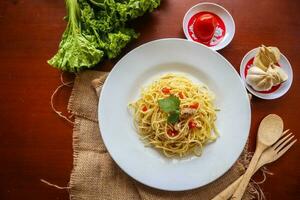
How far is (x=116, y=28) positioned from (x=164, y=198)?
1.01 meters

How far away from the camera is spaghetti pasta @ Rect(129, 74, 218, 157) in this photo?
6.49ft

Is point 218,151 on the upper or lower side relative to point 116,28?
lower

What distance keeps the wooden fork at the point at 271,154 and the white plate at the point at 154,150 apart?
0.41 feet

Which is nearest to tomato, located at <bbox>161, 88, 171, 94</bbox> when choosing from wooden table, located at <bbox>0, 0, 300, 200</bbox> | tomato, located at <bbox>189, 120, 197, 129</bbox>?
tomato, located at <bbox>189, 120, 197, 129</bbox>

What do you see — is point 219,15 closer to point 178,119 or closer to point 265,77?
point 265,77

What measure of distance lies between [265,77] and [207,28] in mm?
440

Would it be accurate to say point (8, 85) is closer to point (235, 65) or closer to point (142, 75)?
point (142, 75)

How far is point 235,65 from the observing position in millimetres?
2098

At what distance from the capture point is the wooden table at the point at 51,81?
2.05 metres

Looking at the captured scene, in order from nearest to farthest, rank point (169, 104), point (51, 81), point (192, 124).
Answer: point (169, 104)
point (192, 124)
point (51, 81)

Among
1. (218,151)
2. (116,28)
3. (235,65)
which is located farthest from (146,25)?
(218,151)

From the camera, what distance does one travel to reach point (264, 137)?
2004 millimetres

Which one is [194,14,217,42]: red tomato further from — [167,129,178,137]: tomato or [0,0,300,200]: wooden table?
[167,129,178,137]: tomato

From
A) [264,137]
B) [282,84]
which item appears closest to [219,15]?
[282,84]
